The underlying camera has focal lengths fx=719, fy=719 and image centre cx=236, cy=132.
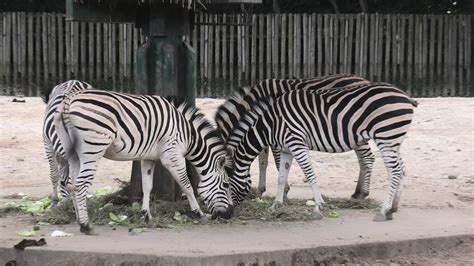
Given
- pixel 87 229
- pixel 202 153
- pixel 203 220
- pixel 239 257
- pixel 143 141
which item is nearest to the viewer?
pixel 239 257

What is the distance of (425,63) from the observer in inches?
718

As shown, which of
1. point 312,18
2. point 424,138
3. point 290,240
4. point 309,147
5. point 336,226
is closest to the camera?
point 290,240

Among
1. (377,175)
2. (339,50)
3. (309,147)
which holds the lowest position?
(377,175)

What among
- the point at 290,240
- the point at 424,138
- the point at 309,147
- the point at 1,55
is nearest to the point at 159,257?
the point at 290,240

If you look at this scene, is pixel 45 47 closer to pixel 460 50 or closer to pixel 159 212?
pixel 460 50

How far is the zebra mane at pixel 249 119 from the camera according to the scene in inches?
298

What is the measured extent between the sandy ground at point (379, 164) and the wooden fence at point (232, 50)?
3294 mm

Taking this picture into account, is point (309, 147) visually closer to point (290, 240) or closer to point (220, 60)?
point (290, 240)

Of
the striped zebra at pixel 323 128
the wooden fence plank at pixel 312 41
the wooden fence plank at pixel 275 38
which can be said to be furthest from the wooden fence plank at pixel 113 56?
the striped zebra at pixel 323 128

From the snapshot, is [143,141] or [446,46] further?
[446,46]

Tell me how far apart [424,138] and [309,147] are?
217 inches

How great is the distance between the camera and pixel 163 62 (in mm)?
7516

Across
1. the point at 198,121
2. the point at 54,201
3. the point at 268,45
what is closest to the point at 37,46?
the point at 268,45

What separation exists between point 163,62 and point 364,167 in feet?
8.69
